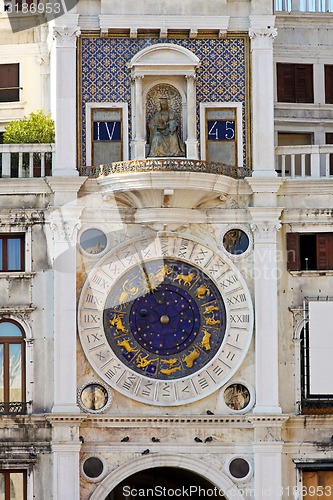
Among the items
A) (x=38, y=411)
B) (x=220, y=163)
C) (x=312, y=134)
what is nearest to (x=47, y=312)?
(x=38, y=411)

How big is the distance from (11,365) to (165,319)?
327 cm

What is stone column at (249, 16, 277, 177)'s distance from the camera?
36.6 meters

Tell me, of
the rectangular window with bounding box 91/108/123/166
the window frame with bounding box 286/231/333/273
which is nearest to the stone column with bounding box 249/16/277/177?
the window frame with bounding box 286/231/333/273

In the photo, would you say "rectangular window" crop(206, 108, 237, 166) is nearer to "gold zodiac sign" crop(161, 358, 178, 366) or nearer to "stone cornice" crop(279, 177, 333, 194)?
"stone cornice" crop(279, 177, 333, 194)

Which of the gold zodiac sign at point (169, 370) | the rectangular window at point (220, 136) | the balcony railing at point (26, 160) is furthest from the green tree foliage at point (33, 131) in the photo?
the gold zodiac sign at point (169, 370)

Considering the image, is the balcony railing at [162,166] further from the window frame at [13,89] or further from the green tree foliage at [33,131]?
the window frame at [13,89]

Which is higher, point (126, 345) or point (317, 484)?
point (126, 345)

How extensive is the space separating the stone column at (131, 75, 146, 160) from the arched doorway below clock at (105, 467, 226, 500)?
718cm

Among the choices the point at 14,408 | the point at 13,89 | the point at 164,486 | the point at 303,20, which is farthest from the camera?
the point at 303,20

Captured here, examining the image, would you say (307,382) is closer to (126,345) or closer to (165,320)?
(165,320)

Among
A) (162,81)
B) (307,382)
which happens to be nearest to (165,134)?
(162,81)

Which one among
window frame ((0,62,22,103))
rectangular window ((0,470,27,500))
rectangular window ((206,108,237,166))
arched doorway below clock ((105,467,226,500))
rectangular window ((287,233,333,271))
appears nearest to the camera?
rectangular window ((0,470,27,500))

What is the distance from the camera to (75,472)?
35.4m

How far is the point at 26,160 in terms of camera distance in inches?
1451
